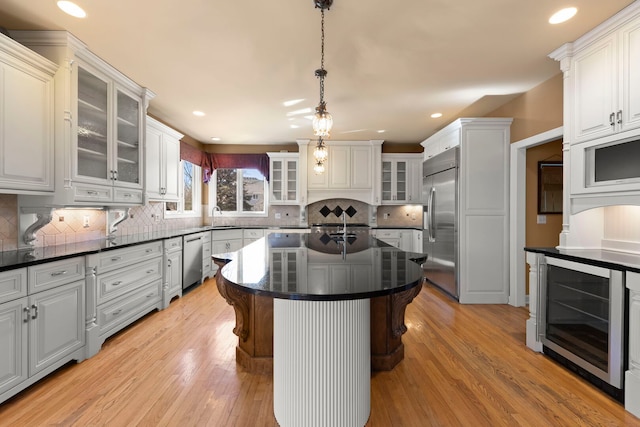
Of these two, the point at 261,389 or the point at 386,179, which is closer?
the point at 261,389

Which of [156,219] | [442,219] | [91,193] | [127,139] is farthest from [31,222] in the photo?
[442,219]

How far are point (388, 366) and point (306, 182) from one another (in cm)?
422

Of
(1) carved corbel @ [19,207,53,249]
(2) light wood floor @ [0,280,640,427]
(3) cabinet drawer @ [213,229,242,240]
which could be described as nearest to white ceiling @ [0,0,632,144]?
(1) carved corbel @ [19,207,53,249]

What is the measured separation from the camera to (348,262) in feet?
6.02

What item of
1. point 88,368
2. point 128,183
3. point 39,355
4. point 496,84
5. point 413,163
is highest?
point 496,84

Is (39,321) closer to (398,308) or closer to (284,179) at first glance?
(398,308)

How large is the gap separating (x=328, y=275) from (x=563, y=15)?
253 centimetres

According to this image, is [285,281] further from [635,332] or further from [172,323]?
[172,323]

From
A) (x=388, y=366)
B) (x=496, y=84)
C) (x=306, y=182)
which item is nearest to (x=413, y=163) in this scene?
(x=306, y=182)

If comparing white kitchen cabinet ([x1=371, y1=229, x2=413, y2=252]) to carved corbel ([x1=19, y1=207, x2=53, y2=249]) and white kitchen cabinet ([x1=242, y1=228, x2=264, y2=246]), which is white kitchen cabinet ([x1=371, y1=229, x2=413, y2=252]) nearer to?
white kitchen cabinet ([x1=242, y1=228, x2=264, y2=246])

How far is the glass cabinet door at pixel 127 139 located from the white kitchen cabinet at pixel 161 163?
274mm

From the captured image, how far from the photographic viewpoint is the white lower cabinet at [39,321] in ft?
6.29

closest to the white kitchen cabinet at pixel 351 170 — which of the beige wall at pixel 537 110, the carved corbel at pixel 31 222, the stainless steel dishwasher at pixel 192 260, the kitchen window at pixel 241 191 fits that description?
the kitchen window at pixel 241 191

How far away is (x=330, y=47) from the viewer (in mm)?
2701
